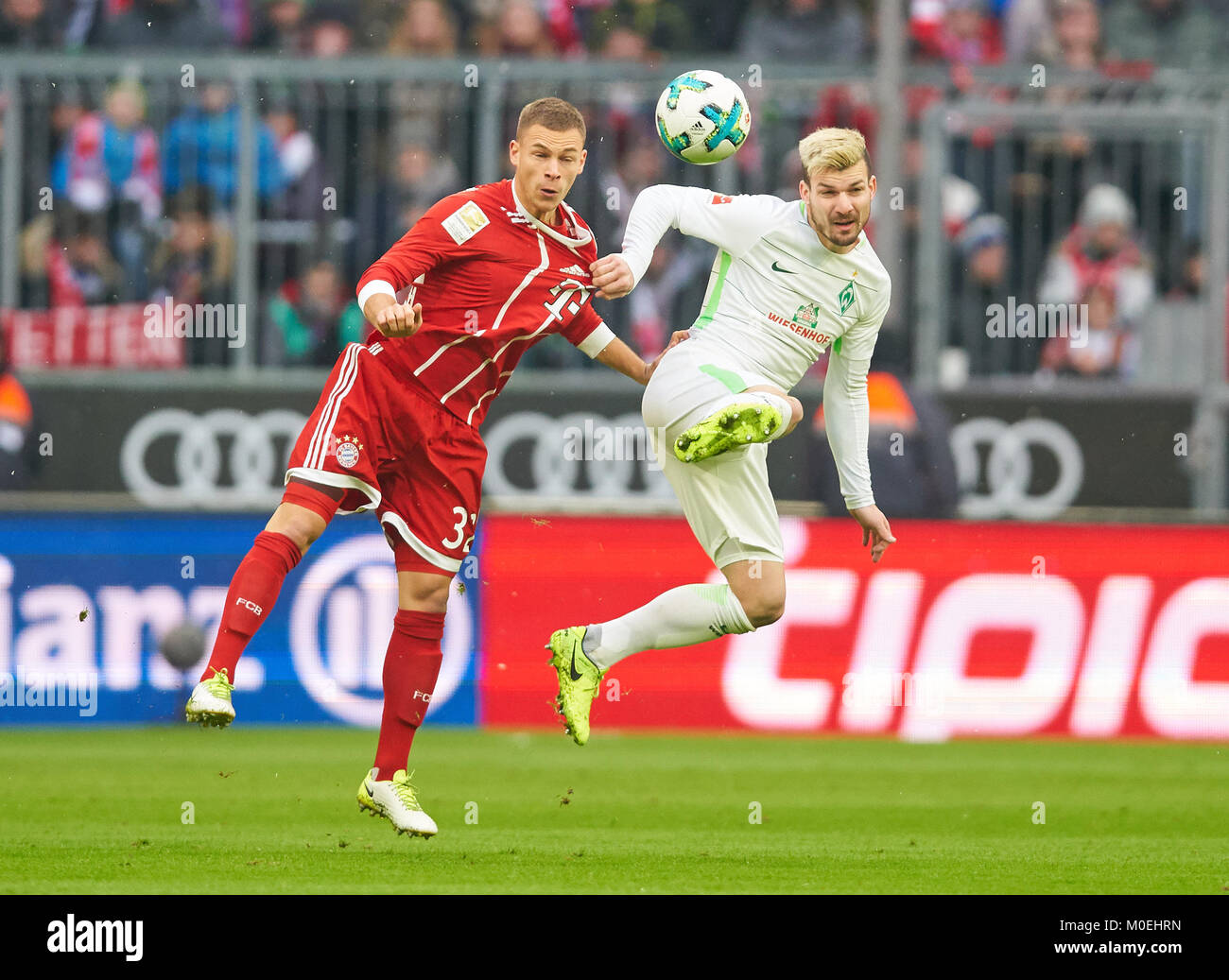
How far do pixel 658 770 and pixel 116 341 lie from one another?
500 cm

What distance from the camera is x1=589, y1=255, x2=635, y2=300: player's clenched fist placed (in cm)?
767

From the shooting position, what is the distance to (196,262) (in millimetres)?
13688

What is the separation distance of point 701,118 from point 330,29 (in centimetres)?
744

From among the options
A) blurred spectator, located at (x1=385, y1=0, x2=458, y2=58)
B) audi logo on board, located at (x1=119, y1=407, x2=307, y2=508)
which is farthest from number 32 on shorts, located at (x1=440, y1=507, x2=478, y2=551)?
blurred spectator, located at (x1=385, y1=0, x2=458, y2=58)

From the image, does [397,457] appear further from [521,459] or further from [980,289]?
[980,289]

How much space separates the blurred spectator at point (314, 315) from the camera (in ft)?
44.7

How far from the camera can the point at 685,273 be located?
1359cm

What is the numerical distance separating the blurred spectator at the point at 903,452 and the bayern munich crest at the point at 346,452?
5.52 meters

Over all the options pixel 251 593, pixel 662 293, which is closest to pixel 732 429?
pixel 251 593

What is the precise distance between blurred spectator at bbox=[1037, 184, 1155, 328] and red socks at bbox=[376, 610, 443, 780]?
674 cm

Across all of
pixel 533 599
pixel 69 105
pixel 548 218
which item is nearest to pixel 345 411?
pixel 548 218

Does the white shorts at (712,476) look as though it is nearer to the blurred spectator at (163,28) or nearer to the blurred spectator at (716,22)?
→ the blurred spectator at (716,22)

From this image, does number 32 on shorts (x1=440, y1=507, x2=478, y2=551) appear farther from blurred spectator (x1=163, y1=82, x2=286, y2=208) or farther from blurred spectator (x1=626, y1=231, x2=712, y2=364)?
blurred spectator (x1=163, y1=82, x2=286, y2=208)

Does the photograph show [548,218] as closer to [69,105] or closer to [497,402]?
[497,402]
